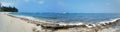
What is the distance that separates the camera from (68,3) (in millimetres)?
2451

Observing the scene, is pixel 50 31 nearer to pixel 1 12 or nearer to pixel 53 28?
pixel 53 28

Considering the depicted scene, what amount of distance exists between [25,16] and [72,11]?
460mm

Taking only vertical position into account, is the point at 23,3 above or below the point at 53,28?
above

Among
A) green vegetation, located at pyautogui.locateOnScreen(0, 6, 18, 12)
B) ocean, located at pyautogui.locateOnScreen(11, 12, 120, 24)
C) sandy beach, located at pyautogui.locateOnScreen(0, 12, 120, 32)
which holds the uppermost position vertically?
green vegetation, located at pyautogui.locateOnScreen(0, 6, 18, 12)

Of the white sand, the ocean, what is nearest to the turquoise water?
the ocean

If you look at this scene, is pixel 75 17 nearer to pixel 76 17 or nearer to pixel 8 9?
pixel 76 17

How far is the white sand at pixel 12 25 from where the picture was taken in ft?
8.12

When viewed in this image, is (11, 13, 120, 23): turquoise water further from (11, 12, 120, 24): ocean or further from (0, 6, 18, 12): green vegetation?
(0, 6, 18, 12): green vegetation

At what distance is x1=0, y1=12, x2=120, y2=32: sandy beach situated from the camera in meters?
2.43

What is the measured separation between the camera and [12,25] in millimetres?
2506

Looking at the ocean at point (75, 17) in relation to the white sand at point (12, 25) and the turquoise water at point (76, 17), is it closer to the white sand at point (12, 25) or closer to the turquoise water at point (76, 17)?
the turquoise water at point (76, 17)

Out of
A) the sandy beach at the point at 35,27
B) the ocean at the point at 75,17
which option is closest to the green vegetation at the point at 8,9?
the sandy beach at the point at 35,27

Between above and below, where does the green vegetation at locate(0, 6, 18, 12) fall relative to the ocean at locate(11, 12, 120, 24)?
above

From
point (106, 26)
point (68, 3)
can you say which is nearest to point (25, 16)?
point (68, 3)
